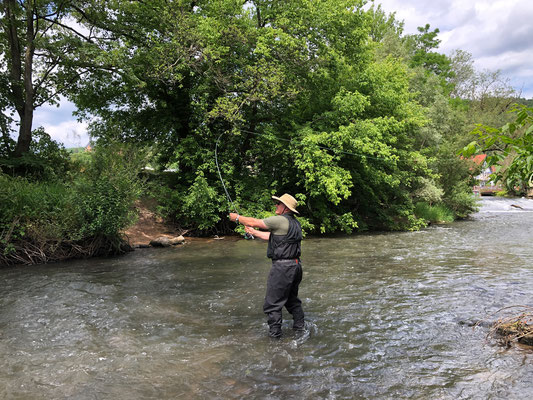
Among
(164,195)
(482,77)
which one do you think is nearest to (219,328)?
(164,195)

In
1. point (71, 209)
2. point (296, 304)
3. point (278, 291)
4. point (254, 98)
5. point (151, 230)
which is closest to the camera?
point (278, 291)

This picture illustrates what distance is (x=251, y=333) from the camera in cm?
630

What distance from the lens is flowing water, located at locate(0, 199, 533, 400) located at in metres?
4.59

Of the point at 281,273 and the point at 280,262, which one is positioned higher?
the point at 280,262

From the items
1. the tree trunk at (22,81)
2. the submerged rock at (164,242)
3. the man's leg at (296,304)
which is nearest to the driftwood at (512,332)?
the man's leg at (296,304)

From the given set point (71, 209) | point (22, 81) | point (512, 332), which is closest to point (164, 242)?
point (71, 209)

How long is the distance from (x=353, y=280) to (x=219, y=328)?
447cm

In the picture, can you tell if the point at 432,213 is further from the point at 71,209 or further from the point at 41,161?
the point at 41,161

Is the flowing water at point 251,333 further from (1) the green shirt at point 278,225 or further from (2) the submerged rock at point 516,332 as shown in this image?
(1) the green shirt at point 278,225

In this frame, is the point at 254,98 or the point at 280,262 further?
the point at 254,98

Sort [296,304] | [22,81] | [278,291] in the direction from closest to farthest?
1. [278,291]
2. [296,304]
3. [22,81]

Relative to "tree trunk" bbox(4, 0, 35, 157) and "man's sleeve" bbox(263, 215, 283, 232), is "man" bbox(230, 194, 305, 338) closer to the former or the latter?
"man's sleeve" bbox(263, 215, 283, 232)

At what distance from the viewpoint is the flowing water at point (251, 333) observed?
4586 mm

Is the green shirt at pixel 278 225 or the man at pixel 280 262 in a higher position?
the green shirt at pixel 278 225
